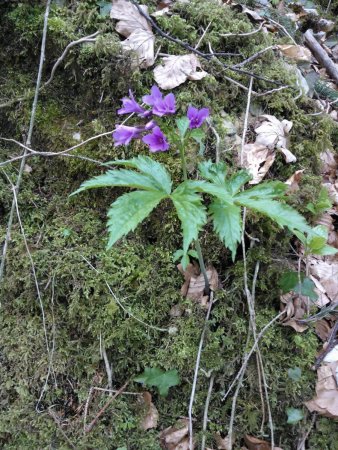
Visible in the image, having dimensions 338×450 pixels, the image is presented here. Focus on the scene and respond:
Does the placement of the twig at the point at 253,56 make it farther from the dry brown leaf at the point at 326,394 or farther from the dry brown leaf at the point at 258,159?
the dry brown leaf at the point at 326,394

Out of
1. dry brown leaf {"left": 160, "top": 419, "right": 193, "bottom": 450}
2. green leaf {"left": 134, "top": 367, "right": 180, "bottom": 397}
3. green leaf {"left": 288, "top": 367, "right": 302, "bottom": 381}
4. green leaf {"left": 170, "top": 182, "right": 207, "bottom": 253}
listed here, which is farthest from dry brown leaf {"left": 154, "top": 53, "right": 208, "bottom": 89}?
dry brown leaf {"left": 160, "top": 419, "right": 193, "bottom": 450}

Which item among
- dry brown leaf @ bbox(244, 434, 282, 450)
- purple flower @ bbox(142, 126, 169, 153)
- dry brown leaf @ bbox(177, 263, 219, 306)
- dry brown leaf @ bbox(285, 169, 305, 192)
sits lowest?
dry brown leaf @ bbox(244, 434, 282, 450)

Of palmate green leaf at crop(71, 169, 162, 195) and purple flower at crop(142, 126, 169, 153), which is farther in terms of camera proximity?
purple flower at crop(142, 126, 169, 153)

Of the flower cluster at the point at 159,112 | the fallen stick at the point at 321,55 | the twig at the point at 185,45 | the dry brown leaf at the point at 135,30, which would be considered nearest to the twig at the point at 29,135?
the dry brown leaf at the point at 135,30

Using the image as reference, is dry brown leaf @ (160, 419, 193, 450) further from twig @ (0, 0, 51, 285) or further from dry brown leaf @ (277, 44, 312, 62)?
dry brown leaf @ (277, 44, 312, 62)

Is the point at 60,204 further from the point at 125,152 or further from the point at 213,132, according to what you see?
the point at 213,132

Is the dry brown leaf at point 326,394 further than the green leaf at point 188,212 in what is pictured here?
Yes
